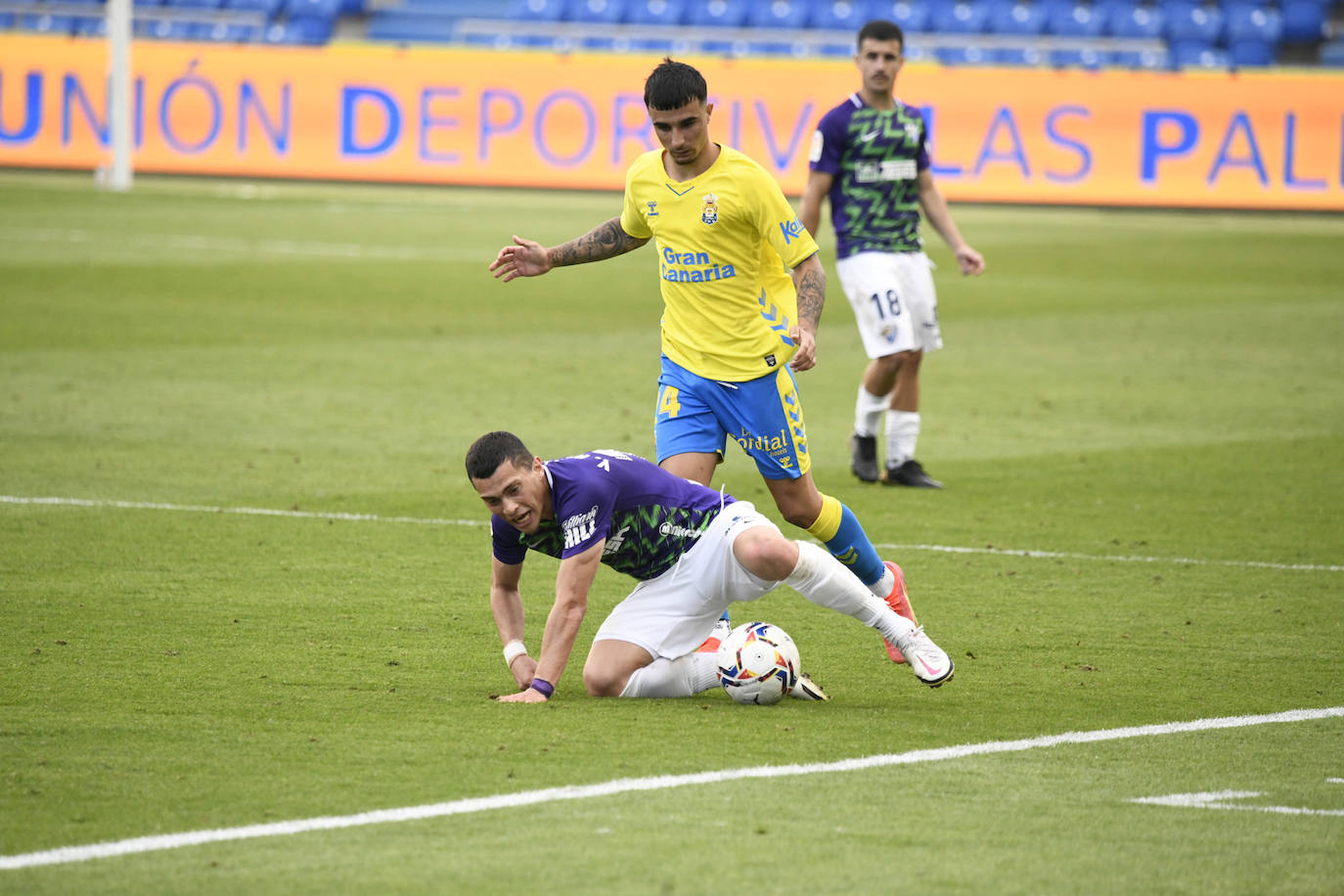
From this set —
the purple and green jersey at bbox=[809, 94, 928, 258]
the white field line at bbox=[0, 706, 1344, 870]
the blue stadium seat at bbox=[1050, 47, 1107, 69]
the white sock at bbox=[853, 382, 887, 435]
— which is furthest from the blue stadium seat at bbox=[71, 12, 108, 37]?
the white field line at bbox=[0, 706, 1344, 870]

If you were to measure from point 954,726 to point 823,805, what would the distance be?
1055 millimetres

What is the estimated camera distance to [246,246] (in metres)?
23.9

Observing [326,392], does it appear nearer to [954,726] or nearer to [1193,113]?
[954,726]

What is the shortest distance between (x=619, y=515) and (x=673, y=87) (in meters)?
1.52

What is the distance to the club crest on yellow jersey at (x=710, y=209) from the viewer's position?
723 cm

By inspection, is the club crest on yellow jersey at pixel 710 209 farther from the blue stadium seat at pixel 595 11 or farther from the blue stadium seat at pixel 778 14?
the blue stadium seat at pixel 595 11

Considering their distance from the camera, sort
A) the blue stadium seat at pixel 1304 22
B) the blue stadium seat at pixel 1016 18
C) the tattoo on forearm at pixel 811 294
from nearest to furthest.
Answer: the tattoo on forearm at pixel 811 294 → the blue stadium seat at pixel 1304 22 → the blue stadium seat at pixel 1016 18

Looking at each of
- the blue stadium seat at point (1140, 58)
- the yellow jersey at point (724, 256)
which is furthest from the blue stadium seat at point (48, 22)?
Result: the yellow jersey at point (724, 256)

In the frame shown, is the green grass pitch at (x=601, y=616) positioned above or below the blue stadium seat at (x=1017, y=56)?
below

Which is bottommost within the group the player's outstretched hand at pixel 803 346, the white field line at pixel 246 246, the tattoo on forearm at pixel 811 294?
the player's outstretched hand at pixel 803 346

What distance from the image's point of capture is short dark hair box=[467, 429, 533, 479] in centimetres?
603

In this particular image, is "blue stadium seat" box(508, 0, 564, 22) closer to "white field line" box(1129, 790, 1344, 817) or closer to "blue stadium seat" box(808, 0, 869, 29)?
"blue stadium seat" box(808, 0, 869, 29)

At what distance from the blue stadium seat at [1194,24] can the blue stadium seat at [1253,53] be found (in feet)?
1.77

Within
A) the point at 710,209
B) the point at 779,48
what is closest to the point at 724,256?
the point at 710,209
